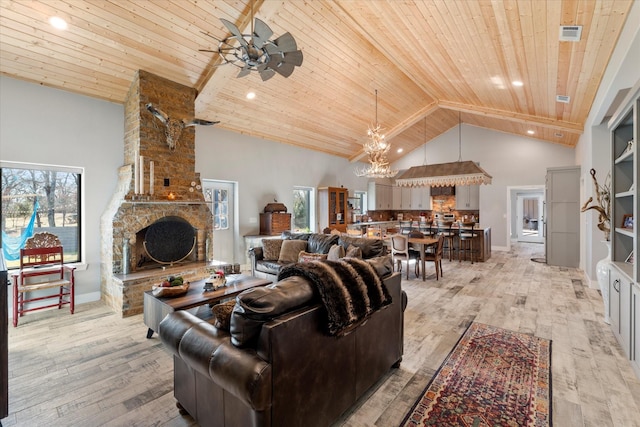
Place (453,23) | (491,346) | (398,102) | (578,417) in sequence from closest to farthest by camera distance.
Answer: (578,417) < (491,346) < (453,23) < (398,102)

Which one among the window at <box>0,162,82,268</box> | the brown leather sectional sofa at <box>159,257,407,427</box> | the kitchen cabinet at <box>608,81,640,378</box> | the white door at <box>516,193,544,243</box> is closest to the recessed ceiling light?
the window at <box>0,162,82,268</box>

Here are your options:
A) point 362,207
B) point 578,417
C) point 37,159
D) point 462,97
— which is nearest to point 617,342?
point 578,417

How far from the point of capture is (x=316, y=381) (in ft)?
5.63

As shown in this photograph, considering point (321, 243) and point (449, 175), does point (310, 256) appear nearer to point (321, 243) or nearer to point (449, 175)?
point (321, 243)

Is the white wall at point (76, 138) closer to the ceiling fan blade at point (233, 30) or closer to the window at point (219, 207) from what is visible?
the window at point (219, 207)

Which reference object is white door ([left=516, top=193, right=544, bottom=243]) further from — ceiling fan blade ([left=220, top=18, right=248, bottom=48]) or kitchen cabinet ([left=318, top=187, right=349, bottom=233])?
ceiling fan blade ([left=220, top=18, right=248, bottom=48])

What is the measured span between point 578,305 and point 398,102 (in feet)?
17.3

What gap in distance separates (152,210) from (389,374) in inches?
161

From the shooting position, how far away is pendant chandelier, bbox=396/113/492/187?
650cm

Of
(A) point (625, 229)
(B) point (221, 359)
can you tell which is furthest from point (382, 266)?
(A) point (625, 229)

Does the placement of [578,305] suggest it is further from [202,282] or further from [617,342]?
[202,282]

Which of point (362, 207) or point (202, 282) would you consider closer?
point (202, 282)

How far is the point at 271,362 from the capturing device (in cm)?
146

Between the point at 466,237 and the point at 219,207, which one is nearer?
the point at 219,207
